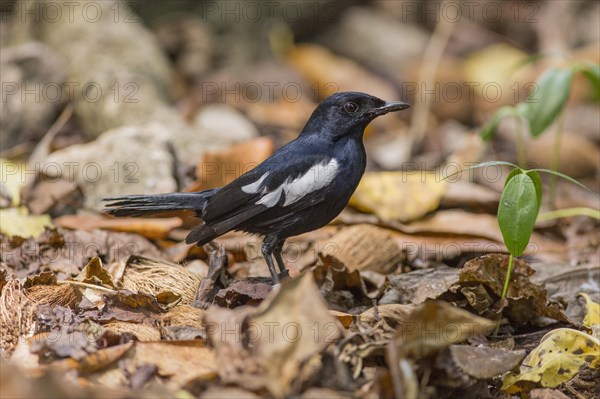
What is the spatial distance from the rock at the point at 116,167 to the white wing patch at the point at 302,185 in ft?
4.61

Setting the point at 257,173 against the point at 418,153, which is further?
the point at 418,153

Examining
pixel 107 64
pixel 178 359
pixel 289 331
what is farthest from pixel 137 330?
pixel 107 64

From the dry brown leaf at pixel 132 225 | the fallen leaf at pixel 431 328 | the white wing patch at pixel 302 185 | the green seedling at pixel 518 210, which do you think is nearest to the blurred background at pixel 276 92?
the dry brown leaf at pixel 132 225

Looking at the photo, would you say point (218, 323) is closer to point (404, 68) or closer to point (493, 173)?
point (493, 173)

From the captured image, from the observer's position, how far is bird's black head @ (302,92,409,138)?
14.0 ft

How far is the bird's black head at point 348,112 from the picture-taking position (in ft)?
14.0

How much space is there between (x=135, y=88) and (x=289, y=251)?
265cm

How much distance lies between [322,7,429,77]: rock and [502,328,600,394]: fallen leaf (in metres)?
6.62

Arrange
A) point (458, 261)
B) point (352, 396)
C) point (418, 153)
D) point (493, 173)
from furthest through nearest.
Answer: point (418, 153) < point (493, 173) < point (458, 261) < point (352, 396)

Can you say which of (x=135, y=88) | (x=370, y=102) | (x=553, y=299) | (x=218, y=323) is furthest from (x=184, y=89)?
(x=218, y=323)

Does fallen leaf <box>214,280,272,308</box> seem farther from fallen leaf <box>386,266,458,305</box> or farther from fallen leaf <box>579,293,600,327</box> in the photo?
fallen leaf <box>579,293,600,327</box>

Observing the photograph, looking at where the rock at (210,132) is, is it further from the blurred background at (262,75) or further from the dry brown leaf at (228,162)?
the dry brown leaf at (228,162)

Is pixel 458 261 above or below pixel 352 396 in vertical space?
below

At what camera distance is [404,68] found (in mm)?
9391
